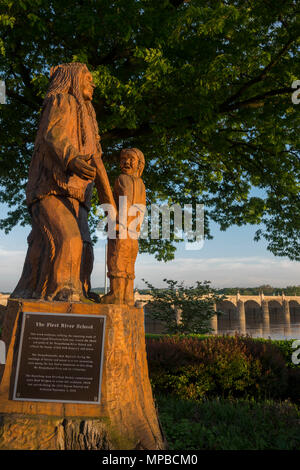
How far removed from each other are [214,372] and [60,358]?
5270 millimetres

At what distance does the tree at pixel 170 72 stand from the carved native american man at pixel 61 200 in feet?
16.7

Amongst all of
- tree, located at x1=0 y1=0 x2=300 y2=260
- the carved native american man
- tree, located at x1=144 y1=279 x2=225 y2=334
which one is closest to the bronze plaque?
the carved native american man

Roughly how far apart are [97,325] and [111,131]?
860cm

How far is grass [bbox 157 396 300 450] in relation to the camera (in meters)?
3.91

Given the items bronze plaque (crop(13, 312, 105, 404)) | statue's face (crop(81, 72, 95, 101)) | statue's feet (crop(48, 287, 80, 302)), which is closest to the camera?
bronze plaque (crop(13, 312, 105, 404))

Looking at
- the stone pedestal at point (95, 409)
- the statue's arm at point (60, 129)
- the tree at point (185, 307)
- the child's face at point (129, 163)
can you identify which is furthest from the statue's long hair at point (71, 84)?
the tree at point (185, 307)

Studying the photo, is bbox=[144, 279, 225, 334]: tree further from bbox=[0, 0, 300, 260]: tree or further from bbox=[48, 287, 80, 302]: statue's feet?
bbox=[48, 287, 80, 302]: statue's feet

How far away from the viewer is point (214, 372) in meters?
7.62

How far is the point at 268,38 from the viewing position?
1089 cm

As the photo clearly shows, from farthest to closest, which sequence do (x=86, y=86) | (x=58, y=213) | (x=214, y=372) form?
1. (x=214, y=372)
2. (x=86, y=86)
3. (x=58, y=213)

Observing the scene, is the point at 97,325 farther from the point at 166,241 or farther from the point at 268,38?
the point at 166,241

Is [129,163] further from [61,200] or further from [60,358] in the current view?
[60,358]

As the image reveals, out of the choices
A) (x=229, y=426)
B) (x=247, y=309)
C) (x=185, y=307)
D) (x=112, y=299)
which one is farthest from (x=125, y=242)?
(x=247, y=309)

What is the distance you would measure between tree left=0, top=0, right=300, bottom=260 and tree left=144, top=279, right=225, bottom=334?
454 cm
